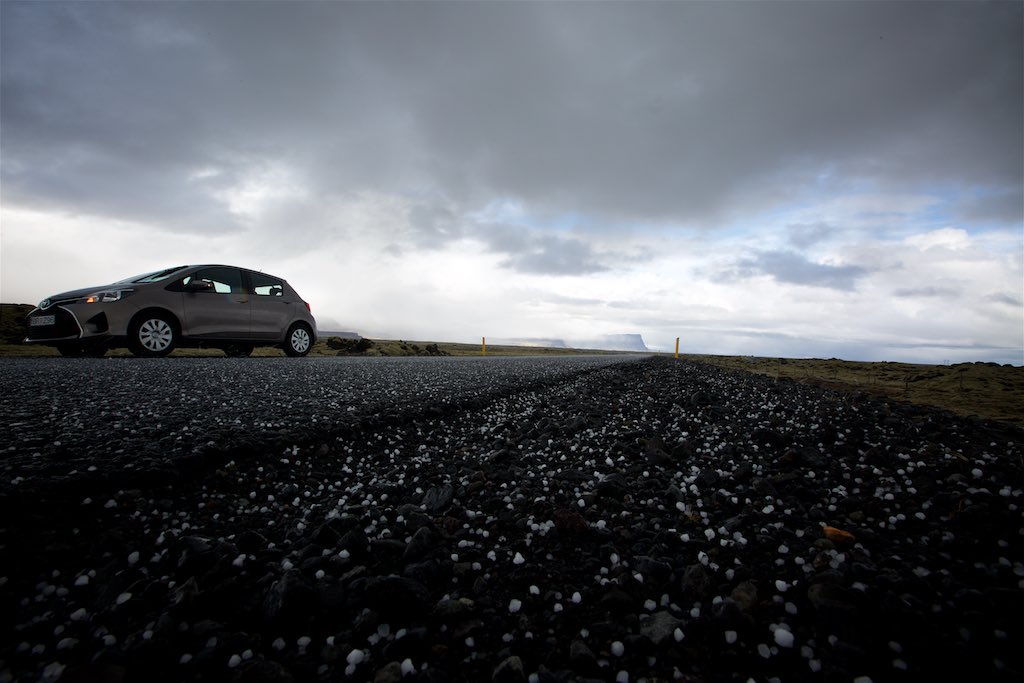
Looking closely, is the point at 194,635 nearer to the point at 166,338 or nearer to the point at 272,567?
the point at 272,567

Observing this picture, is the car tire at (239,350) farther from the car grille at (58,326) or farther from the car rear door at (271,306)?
the car grille at (58,326)

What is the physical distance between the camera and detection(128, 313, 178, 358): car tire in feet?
31.4

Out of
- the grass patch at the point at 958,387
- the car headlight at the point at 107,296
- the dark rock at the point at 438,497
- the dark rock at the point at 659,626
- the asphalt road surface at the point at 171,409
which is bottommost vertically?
the dark rock at the point at 659,626

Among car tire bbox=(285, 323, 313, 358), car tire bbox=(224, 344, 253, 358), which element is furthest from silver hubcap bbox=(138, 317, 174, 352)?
car tire bbox=(285, 323, 313, 358)

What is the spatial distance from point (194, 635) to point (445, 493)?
1.39m

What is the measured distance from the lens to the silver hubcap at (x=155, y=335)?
967 cm

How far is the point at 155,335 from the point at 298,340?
142 inches

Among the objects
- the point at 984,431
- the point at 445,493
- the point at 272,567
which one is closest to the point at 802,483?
the point at 445,493

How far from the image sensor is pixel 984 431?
4.00 metres

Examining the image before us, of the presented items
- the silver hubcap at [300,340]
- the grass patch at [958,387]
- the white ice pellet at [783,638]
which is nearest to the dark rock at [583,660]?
the white ice pellet at [783,638]

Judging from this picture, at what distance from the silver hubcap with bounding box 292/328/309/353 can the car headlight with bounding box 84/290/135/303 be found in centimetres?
417

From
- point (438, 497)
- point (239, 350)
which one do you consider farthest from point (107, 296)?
point (438, 497)

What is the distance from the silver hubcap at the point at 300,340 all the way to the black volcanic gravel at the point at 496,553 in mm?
9334

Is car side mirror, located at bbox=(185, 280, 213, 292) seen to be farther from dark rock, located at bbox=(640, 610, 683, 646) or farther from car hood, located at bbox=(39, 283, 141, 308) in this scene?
dark rock, located at bbox=(640, 610, 683, 646)
